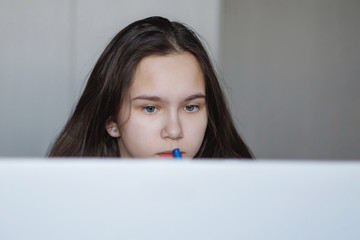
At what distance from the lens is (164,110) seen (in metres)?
1.11

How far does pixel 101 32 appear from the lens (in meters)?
1.95

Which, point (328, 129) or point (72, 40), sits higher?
point (72, 40)

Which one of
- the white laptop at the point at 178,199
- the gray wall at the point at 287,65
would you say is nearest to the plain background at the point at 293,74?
the gray wall at the point at 287,65

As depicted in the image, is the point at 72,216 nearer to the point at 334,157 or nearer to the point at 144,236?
the point at 144,236

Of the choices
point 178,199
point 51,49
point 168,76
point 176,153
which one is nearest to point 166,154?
point 176,153

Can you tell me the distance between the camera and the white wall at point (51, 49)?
1.96 meters

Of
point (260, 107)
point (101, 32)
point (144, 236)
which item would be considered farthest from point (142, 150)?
point (260, 107)

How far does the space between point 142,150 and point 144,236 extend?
817 mm

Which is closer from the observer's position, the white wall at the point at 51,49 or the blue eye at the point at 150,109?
the blue eye at the point at 150,109

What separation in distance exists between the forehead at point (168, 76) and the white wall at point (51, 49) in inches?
30.9

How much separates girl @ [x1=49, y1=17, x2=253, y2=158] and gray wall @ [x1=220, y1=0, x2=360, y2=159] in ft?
4.50

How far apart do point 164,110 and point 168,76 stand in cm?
10

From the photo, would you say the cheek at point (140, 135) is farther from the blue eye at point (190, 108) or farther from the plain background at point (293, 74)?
the plain background at point (293, 74)

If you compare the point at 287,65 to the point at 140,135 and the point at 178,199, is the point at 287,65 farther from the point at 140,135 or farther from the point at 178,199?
the point at 178,199
